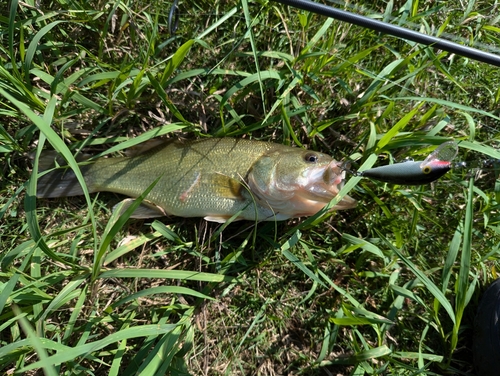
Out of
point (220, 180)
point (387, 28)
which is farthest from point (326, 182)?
point (387, 28)

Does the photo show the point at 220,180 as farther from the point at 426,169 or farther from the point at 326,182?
the point at 426,169

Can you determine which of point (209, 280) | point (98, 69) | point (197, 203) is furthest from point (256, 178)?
point (98, 69)

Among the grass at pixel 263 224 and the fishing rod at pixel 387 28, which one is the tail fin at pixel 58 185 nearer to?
the grass at pixel 263 224

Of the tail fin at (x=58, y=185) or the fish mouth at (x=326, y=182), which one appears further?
the tail fin at (x=58, y=185)

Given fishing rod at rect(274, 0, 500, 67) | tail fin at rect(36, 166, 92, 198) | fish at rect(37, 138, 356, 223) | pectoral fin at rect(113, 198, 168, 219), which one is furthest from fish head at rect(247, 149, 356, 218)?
tail fin at rect(36, 166, 92, 198)

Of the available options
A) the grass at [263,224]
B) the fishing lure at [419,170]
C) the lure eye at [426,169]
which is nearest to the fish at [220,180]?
the grass at [263,224]

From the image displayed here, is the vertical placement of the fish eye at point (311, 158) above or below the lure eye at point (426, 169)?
below

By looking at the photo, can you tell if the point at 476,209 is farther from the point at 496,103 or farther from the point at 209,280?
the point at 209,280
